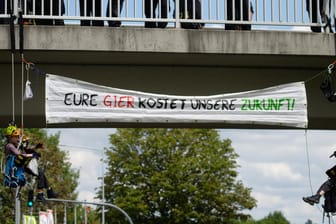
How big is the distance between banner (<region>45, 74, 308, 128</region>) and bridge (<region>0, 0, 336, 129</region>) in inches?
17.6

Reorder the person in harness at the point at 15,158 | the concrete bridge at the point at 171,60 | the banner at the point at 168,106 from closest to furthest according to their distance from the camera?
the person in harness at the point at 15,158, the concrete bridge at the point at 171,60, the banner at the point at 168,106

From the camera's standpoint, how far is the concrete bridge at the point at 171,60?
13.8m

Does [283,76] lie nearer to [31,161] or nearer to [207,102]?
[207,102]

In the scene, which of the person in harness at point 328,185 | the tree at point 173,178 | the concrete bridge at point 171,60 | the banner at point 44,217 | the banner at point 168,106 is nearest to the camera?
the concrete bridge at point 171,60

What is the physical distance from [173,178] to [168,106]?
39900mm

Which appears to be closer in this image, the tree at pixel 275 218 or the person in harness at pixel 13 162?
the person in harness at pixel 13 162

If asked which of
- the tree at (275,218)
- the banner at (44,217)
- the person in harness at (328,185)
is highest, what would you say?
the person in harness at (328,185)

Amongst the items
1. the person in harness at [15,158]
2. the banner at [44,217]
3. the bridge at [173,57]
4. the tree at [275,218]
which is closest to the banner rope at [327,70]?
the bridge at [173,57]

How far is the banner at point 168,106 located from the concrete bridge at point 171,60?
1.45ft

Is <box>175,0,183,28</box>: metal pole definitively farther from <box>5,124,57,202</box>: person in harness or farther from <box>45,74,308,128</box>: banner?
<box>5,124,57,202</box>: person in harness

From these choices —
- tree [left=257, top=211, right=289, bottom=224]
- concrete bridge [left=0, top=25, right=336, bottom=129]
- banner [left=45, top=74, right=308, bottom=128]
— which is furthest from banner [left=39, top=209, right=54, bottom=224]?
tree [left=257, top=211, right=289, bottom=224]

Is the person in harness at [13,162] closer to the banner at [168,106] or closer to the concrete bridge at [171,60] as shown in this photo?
the banner at [168,106]

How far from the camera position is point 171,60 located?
14.5 meters

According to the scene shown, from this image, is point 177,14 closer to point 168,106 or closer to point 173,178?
point 168,106
